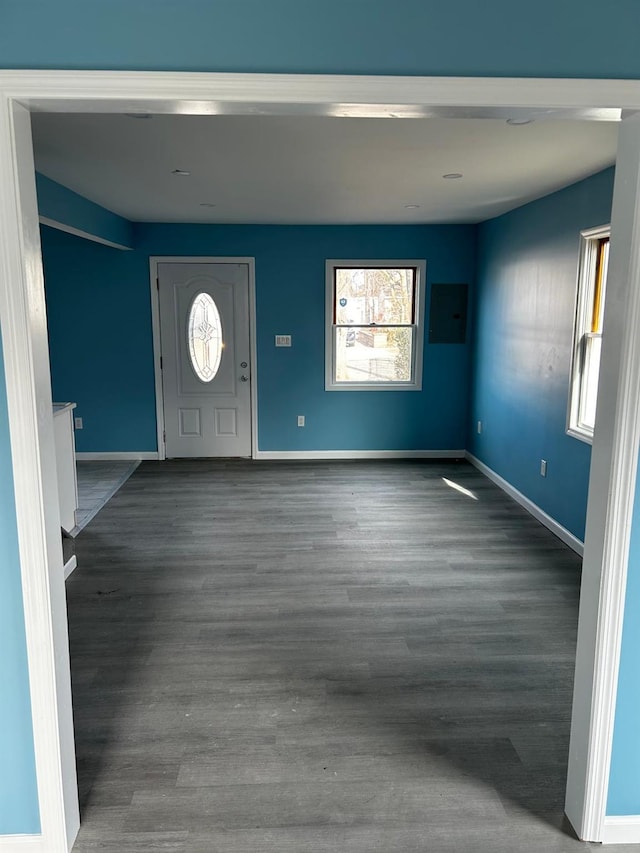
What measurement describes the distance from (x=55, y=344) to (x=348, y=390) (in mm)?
3072

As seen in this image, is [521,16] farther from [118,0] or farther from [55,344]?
[55,344]

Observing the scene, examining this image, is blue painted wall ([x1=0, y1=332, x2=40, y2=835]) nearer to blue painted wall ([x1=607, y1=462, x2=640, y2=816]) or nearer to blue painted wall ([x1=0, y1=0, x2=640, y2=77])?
blue painted wall ([x1=0, y1=0, x2=640, y2=77])

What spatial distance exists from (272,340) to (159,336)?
1174 mm

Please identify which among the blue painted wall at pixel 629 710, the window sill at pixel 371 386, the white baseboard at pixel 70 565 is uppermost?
the window sill at pixel 371 386

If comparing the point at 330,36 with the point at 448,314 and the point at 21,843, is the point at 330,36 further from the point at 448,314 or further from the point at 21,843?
the point at 448,314

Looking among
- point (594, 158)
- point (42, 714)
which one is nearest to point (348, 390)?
point (594, 158)

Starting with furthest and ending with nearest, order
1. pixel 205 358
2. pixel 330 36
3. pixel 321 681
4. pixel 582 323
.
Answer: pixel 205 358 → pixel 582 323 → pixel 321 681 → pixel 330 36

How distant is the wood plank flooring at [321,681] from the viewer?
1930 mm

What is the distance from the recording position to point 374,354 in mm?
6367

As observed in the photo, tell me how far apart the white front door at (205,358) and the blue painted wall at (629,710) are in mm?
4977

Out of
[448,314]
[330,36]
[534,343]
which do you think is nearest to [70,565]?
[330,36]

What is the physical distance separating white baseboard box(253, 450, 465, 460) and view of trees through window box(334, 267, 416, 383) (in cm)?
80

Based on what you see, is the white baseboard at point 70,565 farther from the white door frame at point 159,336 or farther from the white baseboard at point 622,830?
the white baseboard at point 622,830

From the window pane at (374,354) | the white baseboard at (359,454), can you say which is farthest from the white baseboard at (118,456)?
the window pane at (374,354)
